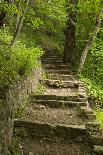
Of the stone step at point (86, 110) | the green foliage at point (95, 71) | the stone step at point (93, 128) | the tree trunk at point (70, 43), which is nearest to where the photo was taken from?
the stone step at point (93, 128)

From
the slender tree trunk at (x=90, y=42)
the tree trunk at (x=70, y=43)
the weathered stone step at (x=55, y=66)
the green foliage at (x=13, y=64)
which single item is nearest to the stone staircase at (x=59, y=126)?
the green foliage at (x=13, y=64)

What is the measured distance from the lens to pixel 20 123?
734cm

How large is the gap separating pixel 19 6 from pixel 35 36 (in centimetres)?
927

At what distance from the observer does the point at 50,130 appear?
739 centimetres

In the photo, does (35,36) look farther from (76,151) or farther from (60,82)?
(76,151)

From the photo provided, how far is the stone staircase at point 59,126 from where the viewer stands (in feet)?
22.2

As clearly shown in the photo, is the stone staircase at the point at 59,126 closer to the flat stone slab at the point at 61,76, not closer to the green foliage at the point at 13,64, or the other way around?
the green foliage at the point at 13,64

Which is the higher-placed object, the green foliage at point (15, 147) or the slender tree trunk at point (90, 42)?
the slender tree trunk at point (90, 42)

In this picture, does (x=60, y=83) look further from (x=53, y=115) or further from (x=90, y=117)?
(x=90, y=117)

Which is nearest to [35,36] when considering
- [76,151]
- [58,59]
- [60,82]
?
[58,59]

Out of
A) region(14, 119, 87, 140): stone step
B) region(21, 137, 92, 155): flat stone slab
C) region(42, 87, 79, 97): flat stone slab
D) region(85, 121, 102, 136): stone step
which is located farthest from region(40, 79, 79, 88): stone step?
region(21, 137, 92, 155): flat stone slab

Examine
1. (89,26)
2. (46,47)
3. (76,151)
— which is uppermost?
(89,26)

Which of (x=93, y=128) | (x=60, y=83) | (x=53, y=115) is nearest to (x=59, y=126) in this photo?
(x=93, y=128)

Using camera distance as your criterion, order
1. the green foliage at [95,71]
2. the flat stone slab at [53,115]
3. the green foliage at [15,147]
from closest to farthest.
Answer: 1. the green foliage at [15,147]
2. the flat stone slab at [53,115]
3. the green foliage at [95,71]
